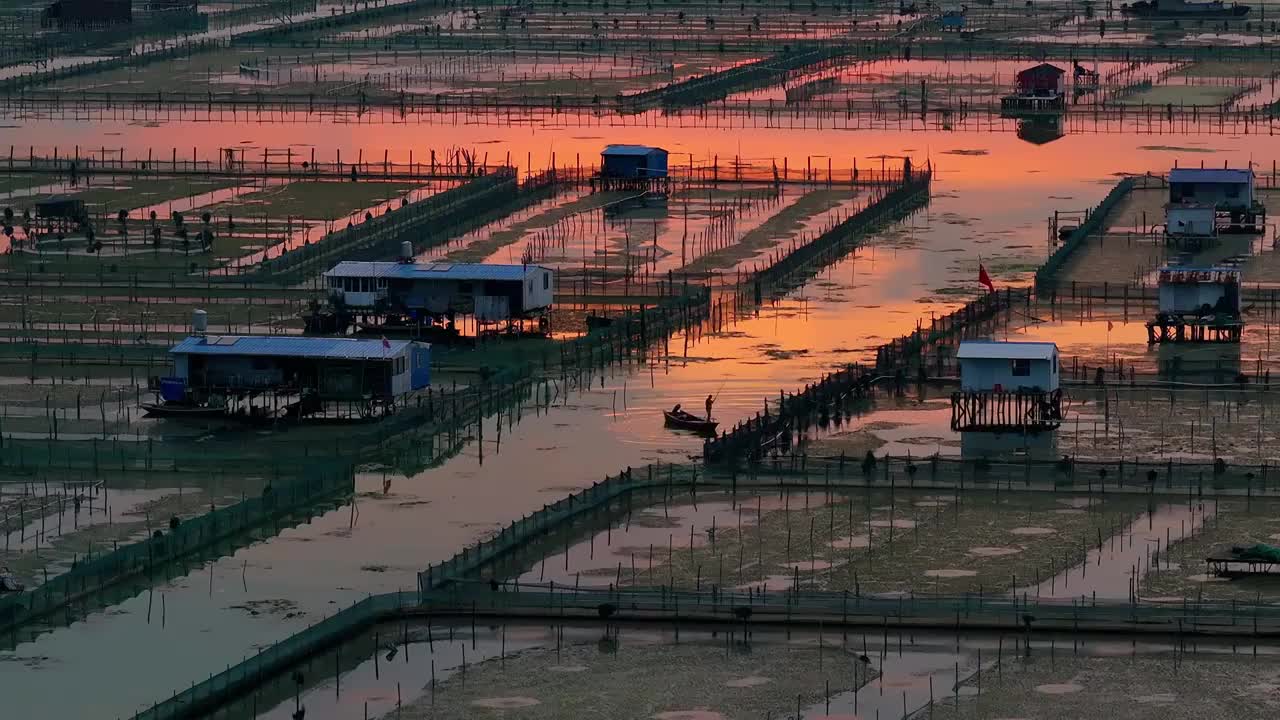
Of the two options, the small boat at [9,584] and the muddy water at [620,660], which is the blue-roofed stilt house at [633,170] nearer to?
the small boat at [9,584]

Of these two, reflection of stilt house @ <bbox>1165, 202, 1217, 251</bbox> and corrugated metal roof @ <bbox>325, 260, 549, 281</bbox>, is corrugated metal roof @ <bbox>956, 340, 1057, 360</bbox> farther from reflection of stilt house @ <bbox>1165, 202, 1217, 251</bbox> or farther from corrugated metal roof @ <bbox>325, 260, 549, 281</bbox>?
reflection of stilt house @ <bbox>1165, 202, 1217, 251</bbox>

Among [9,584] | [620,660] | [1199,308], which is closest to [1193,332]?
[1199,308]

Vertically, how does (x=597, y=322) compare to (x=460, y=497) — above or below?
above

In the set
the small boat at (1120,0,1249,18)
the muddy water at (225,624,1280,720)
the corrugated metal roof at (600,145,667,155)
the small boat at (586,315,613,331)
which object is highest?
the small boat at (1120,0,1249,18)

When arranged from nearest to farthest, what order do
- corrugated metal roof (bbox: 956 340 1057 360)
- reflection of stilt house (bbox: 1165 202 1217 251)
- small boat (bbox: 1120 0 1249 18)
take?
corrugated metal roof (bbox: 956 340 1057 360) → reflection of stilt house (bbox: 1165 202 1217 251) → small boat (bbox: 1120 0 1249 18)

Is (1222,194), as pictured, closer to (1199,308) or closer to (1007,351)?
(1199,308)

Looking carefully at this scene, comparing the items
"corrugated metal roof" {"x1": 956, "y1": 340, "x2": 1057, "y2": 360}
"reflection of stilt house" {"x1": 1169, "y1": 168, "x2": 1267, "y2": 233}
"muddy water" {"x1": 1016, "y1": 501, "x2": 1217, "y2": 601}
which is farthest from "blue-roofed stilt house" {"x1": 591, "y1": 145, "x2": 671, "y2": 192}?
"muddy water" {"x1": 1016, "y1": 501, "x2": 1217, "y2": 601}

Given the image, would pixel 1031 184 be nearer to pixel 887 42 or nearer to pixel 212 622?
pixel 887 42
